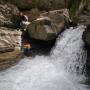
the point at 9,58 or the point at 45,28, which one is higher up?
the point at 45,28

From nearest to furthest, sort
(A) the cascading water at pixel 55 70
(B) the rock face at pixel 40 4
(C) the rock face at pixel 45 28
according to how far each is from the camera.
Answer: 1. (A) the cascading water at pixel 55 70
2. (C) the rock face at pixel 45 28
3. (B) the rock face at pixel 40 4

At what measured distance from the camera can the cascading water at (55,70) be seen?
560 inches

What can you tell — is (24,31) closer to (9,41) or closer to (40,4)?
(9,41)

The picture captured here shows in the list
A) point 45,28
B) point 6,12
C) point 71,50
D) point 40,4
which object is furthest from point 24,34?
point 40,4

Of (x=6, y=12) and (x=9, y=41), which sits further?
(x=6, y=12)

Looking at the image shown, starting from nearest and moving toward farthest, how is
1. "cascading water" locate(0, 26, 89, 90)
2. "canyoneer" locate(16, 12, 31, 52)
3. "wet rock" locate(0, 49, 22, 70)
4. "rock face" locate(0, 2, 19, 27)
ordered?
"cascading water" locate(0, 26, 89, 90) → "wet rock" locate(0, 49, 22, 70) → "canyoneer" locate(16, 12, 31, 52) → "rock face" locate(0, 2, 19, 27)

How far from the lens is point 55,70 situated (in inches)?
648

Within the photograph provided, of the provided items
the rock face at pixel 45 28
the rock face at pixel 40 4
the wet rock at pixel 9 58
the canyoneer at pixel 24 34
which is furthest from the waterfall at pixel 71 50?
the rock face at pixel 40 4

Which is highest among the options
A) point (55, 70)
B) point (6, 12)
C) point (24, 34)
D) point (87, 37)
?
point (6, 12)

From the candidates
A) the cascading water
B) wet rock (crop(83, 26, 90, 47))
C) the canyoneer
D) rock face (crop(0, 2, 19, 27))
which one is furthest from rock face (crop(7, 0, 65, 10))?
wet rock (crop(83, 26, 90, 47))

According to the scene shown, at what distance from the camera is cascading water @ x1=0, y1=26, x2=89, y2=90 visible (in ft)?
46.6

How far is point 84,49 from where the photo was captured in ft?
56.2

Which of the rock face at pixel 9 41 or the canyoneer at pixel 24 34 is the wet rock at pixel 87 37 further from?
the rock face at pixel 9 41

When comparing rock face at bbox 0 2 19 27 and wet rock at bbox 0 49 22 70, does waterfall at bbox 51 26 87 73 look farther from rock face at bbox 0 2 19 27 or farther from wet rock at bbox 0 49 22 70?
rock face at bbox 0 2 19 27
